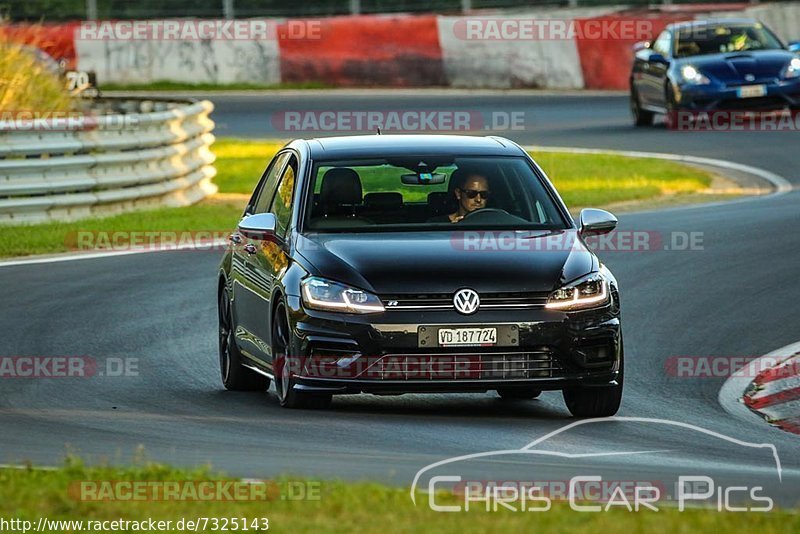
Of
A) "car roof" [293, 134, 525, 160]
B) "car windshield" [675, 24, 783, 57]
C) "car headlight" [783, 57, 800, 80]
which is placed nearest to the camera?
"car roof" [293, 134, 525, 160]

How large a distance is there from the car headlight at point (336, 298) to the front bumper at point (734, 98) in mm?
18413

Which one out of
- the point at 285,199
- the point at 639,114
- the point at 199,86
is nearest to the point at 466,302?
the point at 285,199

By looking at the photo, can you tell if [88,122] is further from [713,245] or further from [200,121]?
[713,245]

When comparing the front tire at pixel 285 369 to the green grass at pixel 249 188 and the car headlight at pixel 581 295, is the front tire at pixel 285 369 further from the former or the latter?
the green grass at pixel 249 188

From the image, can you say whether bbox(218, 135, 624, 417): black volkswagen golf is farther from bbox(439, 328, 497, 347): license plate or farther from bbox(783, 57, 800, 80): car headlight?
bbox(783, 57, 800, 80): car headlight

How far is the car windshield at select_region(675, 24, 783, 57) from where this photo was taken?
28.6 m

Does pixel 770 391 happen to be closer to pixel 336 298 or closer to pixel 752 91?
pixel 336 298

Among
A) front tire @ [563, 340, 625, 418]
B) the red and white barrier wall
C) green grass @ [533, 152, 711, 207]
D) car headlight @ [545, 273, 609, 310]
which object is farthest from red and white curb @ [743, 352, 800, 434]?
the red and white barrier wall

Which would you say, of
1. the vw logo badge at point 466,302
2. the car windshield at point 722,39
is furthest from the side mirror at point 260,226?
the car windshield at point 722,39

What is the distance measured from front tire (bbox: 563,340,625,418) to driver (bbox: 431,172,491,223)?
48.8 inches

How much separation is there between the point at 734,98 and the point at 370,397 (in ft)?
56.9

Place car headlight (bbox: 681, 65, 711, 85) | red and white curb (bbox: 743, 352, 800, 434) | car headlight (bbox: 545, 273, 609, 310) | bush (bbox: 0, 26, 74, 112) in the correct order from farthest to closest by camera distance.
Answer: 1. car headlight (bbox: 681, 65, 711, 85)
2. bush (bbox: 0, 26, 74, 112)
3. red and white curb (bbox: 743, 352, 800, 434)
4. car headlight (bbox: 545, 273, 609, 310)

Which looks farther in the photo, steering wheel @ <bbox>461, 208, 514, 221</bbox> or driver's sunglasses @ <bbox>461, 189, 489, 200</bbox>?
driver's sunglasses @ <bbox>461, 189, 489, 200</bbox>

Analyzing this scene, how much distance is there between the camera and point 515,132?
29.2 meters
